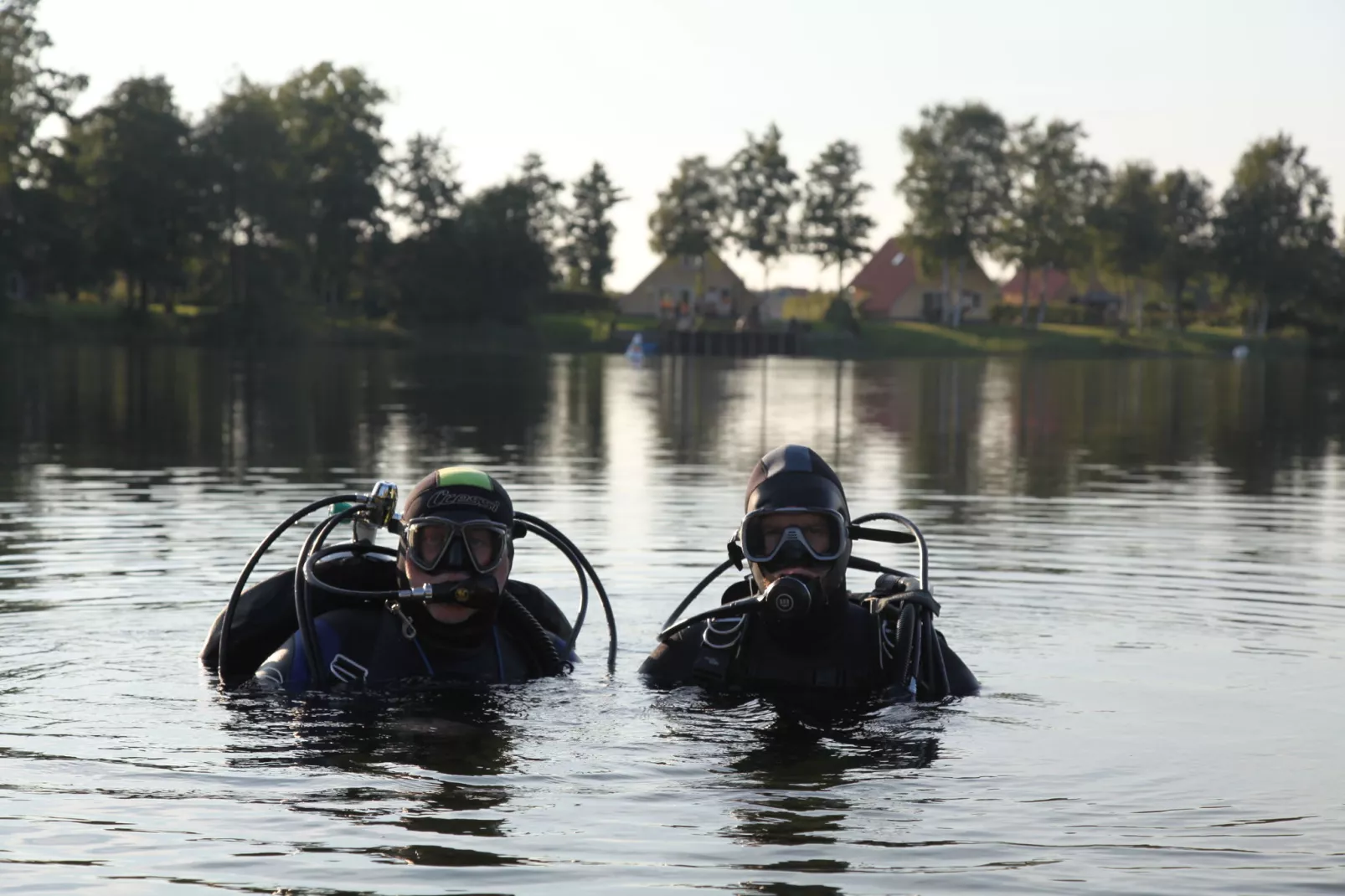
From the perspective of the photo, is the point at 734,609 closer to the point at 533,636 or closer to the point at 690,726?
the point at 690,726

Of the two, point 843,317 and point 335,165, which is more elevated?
point 335,165

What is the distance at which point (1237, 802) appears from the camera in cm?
625

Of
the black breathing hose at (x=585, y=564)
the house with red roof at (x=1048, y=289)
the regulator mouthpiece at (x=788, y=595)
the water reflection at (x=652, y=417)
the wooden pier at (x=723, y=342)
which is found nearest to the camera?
the regulator mouthpiece at (x=788, y=595)

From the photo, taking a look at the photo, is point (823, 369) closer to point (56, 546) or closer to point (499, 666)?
point (56, 546)

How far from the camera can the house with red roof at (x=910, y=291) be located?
110 meters

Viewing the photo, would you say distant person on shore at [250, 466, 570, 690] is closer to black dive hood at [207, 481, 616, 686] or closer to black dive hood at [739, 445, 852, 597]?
black dive hood at [207, 481, 616, 686]

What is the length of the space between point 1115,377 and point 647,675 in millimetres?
52329

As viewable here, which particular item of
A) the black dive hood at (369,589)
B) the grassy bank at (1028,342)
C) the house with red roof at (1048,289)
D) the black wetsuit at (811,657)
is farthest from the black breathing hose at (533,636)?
the house with red roof at (1048,289)

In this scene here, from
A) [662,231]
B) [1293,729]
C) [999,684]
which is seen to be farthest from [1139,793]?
[662,231]

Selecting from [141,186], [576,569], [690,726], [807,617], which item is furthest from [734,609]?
[141,186]

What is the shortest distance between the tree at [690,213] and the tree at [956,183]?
1138cm

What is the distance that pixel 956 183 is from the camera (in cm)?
10119

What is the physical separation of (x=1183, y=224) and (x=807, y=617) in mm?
105592

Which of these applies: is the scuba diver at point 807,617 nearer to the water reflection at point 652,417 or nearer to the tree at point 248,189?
the water reflection at point 652,417
